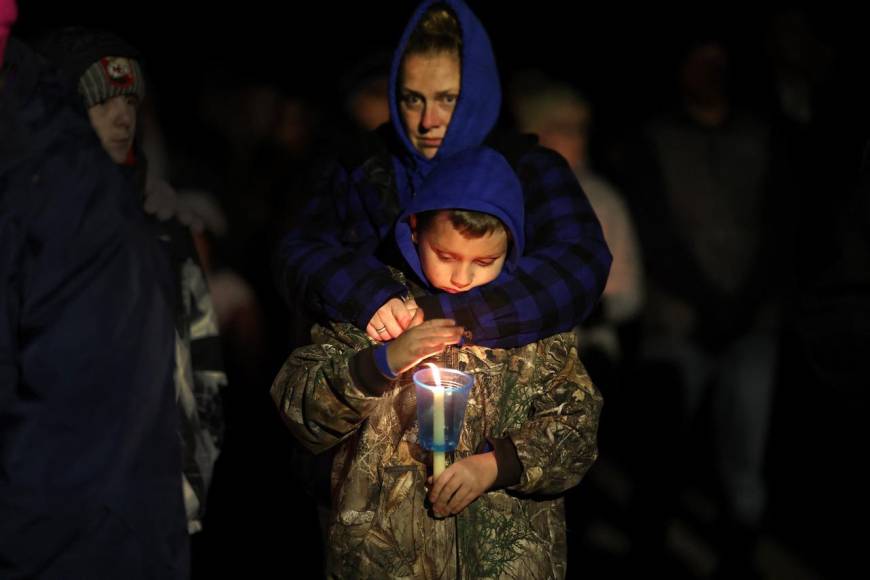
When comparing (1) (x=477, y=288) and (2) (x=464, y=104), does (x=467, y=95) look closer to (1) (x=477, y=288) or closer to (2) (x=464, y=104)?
(2) (x=464, y=104)

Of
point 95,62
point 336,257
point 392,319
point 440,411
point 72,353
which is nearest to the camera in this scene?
point 72,353

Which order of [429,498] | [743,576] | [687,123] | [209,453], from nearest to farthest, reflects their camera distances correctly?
1. [429,498]
2. [209,453]
3. [743,576]
4. [687,123]

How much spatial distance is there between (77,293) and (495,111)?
157cm

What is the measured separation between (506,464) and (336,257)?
0.72m

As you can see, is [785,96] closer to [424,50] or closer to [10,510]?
[424,50]

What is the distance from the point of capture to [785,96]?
5246 mm

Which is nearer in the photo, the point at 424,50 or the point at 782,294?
the point at 424,50

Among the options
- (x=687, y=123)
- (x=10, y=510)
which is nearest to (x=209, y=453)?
(x=10, y=510)

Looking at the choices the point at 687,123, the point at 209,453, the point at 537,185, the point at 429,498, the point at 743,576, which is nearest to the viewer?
the point at 429,498

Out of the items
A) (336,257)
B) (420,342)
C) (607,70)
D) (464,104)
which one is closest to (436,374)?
(420,342)

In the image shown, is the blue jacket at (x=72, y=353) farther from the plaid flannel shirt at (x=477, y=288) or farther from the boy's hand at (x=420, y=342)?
the plaid flannel shirt at (x=477, y=288)

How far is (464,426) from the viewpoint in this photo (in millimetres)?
3145

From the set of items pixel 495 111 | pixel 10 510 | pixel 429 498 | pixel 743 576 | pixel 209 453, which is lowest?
pixel 743 576

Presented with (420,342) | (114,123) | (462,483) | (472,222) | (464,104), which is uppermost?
(464,104)
